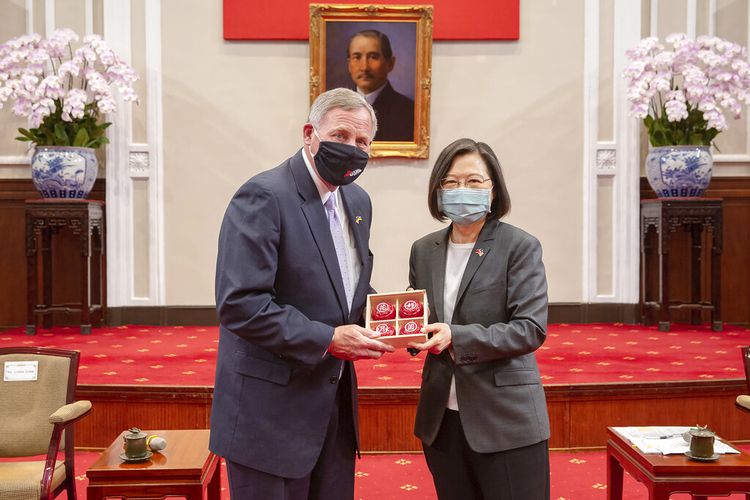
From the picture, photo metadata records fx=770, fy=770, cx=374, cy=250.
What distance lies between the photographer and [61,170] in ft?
17.9

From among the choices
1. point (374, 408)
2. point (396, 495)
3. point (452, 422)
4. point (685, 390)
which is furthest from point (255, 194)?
point (685, 390)

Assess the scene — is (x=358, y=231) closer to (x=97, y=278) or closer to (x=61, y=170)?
(x=61, y=170)

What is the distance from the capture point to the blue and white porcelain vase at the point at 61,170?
5.45 m

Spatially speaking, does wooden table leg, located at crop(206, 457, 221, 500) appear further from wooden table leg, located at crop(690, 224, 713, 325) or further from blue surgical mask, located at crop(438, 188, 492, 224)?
wooden table leg, located at crop(690, 224, 713, 325)

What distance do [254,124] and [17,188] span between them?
191 cm

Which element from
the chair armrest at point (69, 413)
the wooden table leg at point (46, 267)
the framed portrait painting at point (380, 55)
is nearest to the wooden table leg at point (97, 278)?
the wooden table leg at point (46, 267)

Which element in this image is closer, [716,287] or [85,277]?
[85,277]

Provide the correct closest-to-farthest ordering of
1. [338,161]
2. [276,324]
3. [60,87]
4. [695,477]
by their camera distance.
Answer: [276,324]
[338,161]
[695,477]
[60,87]

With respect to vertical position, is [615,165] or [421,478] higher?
[615,165]

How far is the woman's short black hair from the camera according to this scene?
214cm

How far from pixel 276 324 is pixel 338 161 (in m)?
0.44

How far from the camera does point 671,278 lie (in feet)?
20.1

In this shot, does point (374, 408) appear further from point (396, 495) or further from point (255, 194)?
point (255, 194)

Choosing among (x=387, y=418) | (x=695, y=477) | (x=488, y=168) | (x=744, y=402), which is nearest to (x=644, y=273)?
(x=387, y=418)
